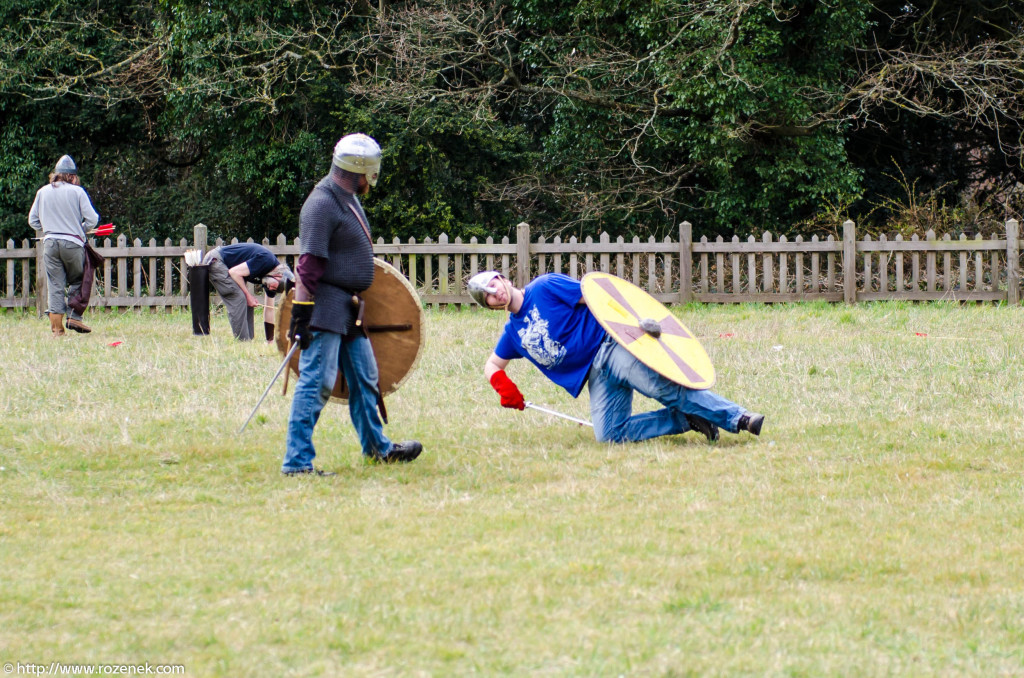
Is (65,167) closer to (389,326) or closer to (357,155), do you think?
(389,326)

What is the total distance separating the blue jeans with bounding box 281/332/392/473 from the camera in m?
6.09

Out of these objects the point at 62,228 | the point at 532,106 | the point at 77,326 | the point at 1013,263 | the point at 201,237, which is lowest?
the point at 77,326

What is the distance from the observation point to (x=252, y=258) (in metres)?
11.4

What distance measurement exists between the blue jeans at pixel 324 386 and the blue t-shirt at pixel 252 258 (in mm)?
5297

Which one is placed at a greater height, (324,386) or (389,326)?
(389,326)

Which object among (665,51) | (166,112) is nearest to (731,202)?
(665,51)

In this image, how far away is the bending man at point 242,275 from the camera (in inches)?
447

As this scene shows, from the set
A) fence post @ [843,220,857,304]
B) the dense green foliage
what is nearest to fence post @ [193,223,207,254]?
the dense green foliage

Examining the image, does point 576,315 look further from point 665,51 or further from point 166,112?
point 166,112

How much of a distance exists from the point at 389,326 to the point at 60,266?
7592mm

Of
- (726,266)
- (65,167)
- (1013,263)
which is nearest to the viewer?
(65,167)

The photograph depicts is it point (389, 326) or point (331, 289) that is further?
point (389, 326)

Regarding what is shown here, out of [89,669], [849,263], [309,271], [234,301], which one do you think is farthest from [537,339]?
[849,263]

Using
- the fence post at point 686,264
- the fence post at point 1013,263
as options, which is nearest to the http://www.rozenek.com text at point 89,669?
the fence post at point 686,264
